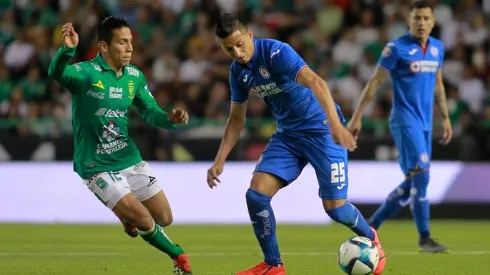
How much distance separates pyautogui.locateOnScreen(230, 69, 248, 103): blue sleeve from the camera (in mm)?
8250

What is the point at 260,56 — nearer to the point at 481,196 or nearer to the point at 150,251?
the point at 150,251

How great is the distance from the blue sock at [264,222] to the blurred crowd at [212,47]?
8.36 m

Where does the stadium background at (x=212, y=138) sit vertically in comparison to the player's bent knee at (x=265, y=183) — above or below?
below

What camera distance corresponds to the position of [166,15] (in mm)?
19625

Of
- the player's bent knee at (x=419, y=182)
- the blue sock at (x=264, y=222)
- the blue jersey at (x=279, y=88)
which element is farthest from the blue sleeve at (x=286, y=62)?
the player's bent knee at (x=419, y=182)

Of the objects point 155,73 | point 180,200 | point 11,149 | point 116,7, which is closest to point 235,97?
point 180,200

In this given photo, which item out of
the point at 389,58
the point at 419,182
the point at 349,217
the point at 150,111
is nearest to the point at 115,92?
the point at 150,111

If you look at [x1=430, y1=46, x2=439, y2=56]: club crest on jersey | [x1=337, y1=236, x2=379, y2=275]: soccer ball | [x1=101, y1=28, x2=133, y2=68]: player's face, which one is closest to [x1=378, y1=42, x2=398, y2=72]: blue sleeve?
[x1=430, y1=46, x2=439, y2=56]: club crest on jersey

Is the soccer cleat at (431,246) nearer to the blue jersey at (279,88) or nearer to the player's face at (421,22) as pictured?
the player's face at (421,22)

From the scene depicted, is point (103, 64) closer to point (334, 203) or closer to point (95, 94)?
point (95, 94)

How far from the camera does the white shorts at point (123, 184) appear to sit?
855 centimetres

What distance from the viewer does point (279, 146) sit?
8.19 meters

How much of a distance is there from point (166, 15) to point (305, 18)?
259 cm

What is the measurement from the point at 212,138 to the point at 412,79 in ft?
18.6
